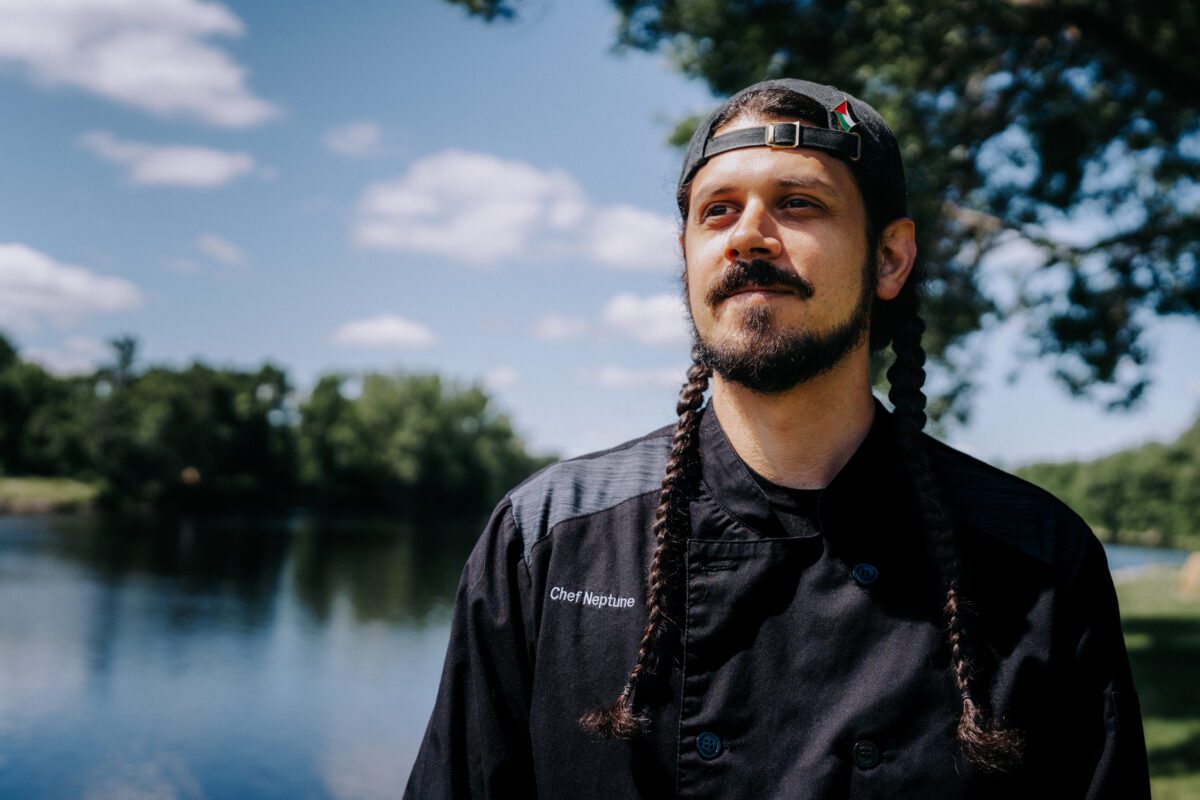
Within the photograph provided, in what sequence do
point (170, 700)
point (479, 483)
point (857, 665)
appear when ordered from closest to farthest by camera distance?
point (857, 665) → point (170, 700) → point (479, 483)

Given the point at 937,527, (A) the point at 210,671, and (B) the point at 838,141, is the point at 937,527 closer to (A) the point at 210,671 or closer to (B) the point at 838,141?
(B) the point at 838,141

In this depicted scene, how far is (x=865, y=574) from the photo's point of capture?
2131 mm

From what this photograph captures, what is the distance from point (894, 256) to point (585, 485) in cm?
94

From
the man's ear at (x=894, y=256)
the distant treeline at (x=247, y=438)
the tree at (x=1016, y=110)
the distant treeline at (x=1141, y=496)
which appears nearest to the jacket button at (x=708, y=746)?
the man's ear at (x=894, y=256)

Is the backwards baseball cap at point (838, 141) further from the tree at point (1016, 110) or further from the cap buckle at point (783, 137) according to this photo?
the tree at point (1016, 110)

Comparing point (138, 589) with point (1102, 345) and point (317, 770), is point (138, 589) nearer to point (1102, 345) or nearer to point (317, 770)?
point (317, 770)

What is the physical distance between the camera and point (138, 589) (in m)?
28.5

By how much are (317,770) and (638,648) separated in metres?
12.7

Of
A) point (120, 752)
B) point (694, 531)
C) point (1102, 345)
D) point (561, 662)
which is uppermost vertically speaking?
point (1102, 345)

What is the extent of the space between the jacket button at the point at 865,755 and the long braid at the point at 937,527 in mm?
176

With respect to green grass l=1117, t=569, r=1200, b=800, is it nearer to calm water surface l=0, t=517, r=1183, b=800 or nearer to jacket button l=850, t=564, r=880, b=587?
jacket button l=850, t=564, r=880, b=587

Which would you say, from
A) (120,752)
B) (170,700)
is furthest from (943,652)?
(170,700)

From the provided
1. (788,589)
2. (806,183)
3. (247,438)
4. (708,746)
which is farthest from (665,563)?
(247,438)

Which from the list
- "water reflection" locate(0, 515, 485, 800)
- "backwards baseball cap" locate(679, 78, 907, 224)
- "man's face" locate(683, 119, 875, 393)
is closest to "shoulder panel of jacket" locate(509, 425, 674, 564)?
"man's face" locate(683, 119, 875, 393)
